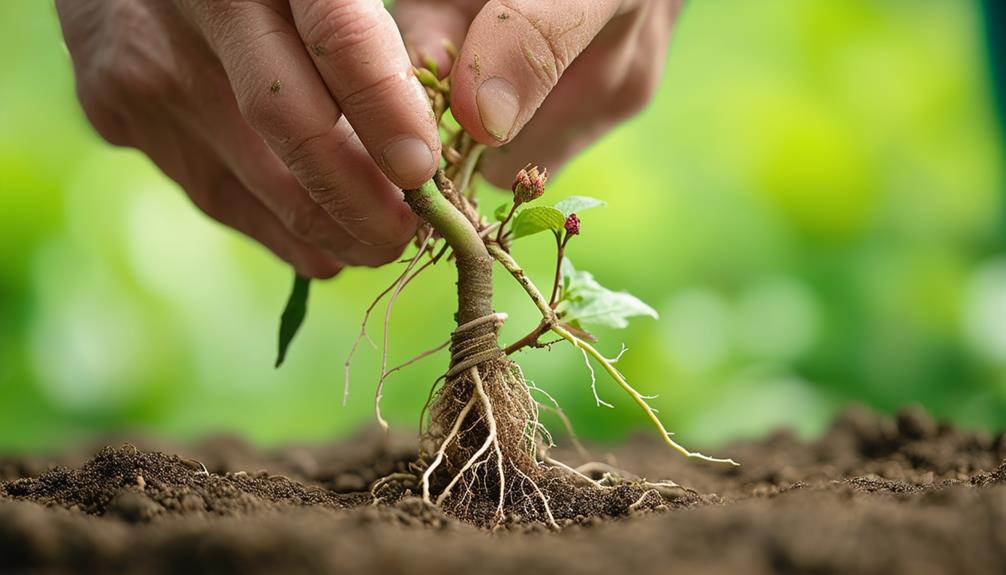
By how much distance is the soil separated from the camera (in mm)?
610

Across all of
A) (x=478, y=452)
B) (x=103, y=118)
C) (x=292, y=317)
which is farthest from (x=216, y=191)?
(x=478, y=452)

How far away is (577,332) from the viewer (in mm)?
1134

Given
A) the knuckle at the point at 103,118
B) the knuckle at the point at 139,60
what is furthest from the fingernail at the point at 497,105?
the knuckle at the point at 103,118

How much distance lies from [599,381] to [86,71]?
5.37 feet

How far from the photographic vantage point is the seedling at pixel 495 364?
105 cm

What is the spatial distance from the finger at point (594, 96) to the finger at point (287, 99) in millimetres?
366

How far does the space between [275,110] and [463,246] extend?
0.89 feet

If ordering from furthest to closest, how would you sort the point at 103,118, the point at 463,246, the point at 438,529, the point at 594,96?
the point at 594,96, the point at 103,118, the point at 463,246, the point at 438,529

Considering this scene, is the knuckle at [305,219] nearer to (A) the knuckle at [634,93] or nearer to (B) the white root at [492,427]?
(B) the white root at [492,427]

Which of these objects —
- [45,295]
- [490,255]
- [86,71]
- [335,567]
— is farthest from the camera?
[45,295]

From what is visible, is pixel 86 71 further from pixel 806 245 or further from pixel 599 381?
pixel 806 245

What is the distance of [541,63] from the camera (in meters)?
→ 1.03

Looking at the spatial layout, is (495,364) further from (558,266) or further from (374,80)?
(374,80)

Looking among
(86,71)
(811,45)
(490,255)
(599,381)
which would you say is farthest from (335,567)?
(811,45)
